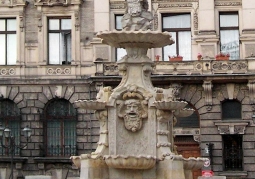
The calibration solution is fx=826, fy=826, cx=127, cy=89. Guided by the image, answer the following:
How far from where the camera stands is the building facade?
37531 millimetres

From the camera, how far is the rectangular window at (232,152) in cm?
3769

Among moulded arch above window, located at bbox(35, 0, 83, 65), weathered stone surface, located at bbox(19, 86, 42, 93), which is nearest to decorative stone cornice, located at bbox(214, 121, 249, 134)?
moulded arch above window, located at bbox(35, 0, 83, 65)

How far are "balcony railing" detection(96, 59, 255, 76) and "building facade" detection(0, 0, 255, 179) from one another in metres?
0.05

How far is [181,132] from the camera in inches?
1491

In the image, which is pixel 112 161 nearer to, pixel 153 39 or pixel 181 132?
pixel 153 39

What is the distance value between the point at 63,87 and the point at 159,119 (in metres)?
18.9

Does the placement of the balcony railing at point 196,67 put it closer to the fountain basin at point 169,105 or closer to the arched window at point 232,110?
the arched window at point 232,110

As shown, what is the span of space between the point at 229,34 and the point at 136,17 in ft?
59.6

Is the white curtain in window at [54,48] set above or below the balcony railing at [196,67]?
above

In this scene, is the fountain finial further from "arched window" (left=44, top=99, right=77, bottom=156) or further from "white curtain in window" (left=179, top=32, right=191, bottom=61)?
"arched window" (left=44, top=99, right=77, bottom=156)

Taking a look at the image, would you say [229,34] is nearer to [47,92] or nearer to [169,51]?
[169,51]

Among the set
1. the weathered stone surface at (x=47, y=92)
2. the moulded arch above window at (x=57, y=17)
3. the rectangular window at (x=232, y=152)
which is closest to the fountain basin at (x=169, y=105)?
the rectangular window at (x=232, y=152)

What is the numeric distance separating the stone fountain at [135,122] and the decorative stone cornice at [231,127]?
16746 mm

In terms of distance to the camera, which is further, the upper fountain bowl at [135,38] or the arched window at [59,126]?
the arched window at [59,126]
